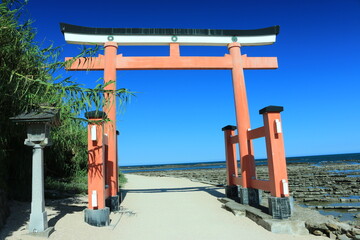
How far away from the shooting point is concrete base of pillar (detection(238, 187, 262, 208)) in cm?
703

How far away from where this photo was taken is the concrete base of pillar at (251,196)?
7.03m

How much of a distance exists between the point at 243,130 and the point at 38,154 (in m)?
5.33

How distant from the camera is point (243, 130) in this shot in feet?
24.8

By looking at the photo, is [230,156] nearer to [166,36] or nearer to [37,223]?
[166,36]

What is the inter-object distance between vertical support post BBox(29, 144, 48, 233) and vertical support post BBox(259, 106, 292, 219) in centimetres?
452

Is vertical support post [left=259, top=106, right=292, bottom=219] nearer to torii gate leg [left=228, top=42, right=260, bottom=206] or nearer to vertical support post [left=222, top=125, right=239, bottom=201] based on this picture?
torii gate leg [left=228, top=42, right=260, bottom=206]

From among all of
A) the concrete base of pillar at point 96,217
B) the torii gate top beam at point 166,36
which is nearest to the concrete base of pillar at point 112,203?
the concrete base of pillar at point 96,217

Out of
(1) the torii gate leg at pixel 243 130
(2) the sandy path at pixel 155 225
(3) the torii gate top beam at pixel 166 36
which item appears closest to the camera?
(2) the sandy path at pixel 155 225

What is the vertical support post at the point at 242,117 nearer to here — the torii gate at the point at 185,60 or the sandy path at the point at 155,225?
the torii gate at the point at 185,60

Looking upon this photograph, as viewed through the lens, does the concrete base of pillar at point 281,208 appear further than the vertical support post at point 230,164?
No

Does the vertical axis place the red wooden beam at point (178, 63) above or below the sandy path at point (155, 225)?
above

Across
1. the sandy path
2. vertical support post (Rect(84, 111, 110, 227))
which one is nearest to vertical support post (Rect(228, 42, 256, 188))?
the sandy path

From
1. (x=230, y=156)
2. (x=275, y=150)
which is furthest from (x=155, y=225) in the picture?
(x=230, y=156)

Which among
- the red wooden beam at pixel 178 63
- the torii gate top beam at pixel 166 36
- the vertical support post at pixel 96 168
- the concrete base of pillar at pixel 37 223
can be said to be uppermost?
the torii gate top beam at pixel 166 36
